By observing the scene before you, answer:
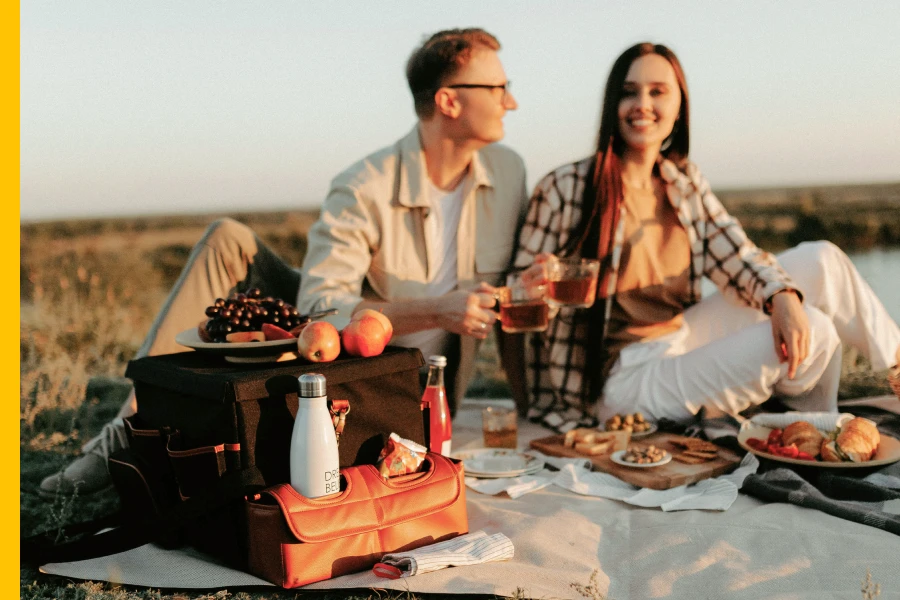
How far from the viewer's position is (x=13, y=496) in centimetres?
189

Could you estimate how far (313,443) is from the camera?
258cm

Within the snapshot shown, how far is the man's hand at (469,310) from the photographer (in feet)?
11.7

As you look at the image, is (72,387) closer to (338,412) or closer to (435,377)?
(435,377)

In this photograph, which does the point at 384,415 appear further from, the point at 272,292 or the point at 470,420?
the point at 470,420

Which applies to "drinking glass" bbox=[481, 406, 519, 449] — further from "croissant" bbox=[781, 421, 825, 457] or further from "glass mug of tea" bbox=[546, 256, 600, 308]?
"croissant" bbox=[781, 421, 825, 457]

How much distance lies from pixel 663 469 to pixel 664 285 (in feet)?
4.07

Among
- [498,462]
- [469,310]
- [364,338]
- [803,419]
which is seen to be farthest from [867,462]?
[364,338]

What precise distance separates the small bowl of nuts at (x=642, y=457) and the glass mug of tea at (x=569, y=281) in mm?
697

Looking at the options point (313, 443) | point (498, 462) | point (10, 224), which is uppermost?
point (10, 224)

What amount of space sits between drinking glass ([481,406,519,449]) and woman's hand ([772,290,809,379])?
1316 millimetres

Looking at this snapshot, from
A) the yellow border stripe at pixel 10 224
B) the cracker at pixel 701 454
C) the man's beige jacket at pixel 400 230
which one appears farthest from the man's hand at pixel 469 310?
the yellow border stripe at pixel 10 224

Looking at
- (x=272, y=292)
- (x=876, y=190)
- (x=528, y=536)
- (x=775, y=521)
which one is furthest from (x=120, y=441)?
(x=876, y=190)

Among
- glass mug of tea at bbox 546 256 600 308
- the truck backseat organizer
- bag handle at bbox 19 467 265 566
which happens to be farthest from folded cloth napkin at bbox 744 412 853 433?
bag handle at bbox 19 467 265 566

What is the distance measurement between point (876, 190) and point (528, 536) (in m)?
36.8
